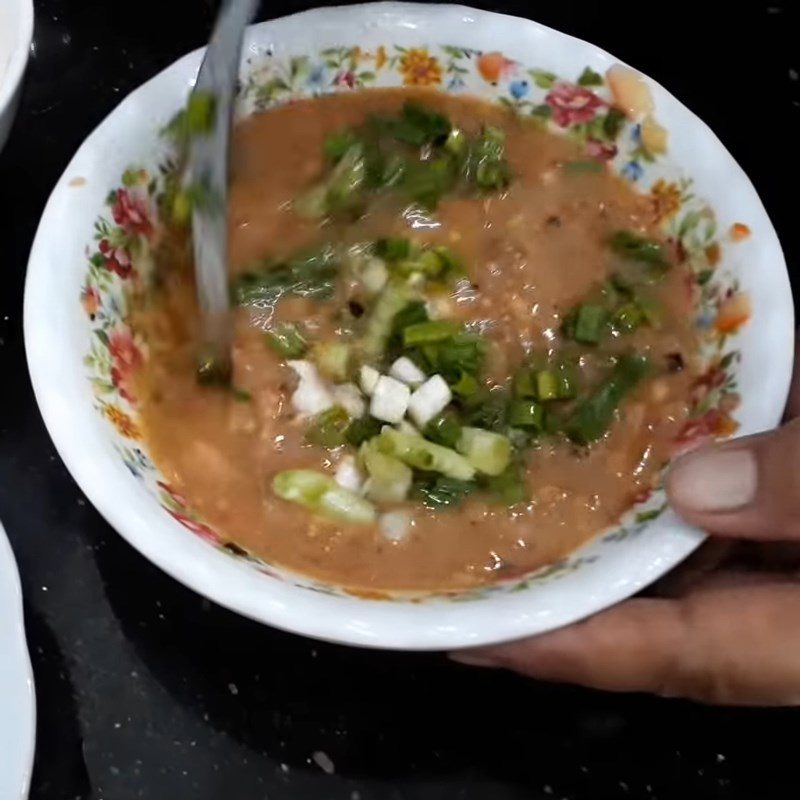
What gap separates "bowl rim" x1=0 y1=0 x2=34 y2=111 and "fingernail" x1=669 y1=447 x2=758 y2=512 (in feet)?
2.20

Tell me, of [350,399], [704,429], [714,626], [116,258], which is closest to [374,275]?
[350,399]

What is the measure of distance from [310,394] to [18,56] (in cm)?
41

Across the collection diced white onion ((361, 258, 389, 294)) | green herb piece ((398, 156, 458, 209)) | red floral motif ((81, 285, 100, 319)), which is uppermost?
green herb piece ((398, 156, 458, 209))

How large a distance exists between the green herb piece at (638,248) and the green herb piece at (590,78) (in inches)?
6.0

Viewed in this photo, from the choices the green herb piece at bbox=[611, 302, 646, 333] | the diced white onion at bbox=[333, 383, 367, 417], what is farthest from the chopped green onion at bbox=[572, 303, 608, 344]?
the diced white onion at bbox=[333, 383, 367, 417]

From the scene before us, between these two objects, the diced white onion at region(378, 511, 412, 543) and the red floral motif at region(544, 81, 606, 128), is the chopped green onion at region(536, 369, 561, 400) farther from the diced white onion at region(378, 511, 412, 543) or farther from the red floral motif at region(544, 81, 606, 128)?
the red floral motif at region(544, 81, 606, 128)

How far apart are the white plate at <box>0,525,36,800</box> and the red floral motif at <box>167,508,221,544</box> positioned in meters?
0.16

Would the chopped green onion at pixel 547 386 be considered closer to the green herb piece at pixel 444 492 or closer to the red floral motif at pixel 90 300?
the green herb piece at pixel 444 492

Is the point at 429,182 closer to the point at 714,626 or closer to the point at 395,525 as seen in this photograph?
the point at 395,525

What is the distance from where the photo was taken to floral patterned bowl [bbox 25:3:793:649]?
83 cm

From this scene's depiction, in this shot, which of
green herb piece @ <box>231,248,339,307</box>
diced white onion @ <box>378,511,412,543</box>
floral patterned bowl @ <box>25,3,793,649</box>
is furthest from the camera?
green herb piece @ <box>231,248,339,307</box>

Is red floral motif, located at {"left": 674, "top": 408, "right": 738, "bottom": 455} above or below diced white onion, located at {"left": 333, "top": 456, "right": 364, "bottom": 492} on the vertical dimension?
above

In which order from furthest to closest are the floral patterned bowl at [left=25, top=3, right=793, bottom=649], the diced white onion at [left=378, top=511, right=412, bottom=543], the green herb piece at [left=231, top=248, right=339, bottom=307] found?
the green herb piece at [left=231, top=248, right=339, bottom=307] < the diced white onion at [left=378, top=511, right=412, bottom=543] < the floral patterned bowl at [left=25, top=3, right=793, bottom=649]

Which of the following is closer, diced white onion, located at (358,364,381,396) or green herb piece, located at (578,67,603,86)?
diced white onion, located at (358,364,381,396)
